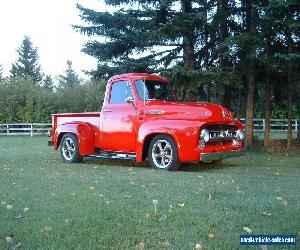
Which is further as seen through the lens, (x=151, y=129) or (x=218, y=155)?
(x=151, y=129)

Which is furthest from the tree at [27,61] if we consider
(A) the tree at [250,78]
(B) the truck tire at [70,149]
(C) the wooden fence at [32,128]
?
(B) the truck tire at [70,149]

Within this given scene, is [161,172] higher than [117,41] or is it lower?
lower

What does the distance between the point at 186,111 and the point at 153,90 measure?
1452 mm

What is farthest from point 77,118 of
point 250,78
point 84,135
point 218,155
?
point 250,78

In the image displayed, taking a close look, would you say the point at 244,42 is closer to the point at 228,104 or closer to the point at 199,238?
the point at 228,104

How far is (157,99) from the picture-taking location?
10.8m

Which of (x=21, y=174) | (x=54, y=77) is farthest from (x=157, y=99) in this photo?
(x=54, y=77)

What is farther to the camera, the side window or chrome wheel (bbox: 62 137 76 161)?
chrome wheel (bbox: 62 137 76 161)

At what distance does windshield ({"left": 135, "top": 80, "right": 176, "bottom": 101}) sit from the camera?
10.6 m

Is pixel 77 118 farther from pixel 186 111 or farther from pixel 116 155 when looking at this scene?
pixel 186 111

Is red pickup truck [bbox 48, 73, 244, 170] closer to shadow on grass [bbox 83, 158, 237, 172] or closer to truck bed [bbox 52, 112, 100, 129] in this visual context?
truck bed [bbox 52, 112, 100, 129]

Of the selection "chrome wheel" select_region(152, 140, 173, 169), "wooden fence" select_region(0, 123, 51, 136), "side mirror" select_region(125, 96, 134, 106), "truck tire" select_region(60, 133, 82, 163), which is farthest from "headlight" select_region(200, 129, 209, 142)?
"wooden fence" select_region(0, 123, 51, 136)

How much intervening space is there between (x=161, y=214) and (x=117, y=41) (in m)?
12.2

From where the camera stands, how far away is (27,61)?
68.8 metres
